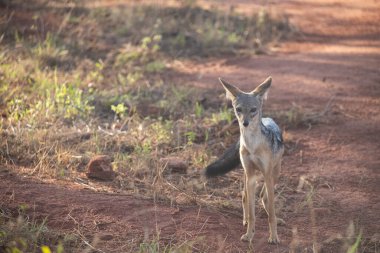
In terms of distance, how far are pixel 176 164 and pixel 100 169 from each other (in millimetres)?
903

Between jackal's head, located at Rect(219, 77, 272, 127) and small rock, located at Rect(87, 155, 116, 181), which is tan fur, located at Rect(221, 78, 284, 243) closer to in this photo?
jackal's head, located at Rect(219, 77, 272, 127)

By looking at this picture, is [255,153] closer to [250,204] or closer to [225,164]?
[250,204]

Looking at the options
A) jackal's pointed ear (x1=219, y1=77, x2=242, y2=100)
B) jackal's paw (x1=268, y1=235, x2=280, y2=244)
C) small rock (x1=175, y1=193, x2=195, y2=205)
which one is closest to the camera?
jackal's paw (x1=268, y1=235, x2=280, y2=244)

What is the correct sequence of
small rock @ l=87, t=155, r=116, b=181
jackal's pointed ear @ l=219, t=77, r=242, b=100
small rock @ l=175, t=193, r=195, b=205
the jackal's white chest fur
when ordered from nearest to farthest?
the jackal's white chest fur, jackal's pointed ear @ l=219, t=77, r=242, b=100, small rock @ l=175, t=193, r=195, b=205, small rock @ l=87, t=155, r=116, b=181

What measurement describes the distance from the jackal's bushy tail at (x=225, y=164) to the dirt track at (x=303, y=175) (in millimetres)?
400

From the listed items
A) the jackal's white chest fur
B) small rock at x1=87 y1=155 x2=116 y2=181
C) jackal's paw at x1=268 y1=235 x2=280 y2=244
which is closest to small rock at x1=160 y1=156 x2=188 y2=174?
small rock at x1=87 y1=155 x2=116 y2=181

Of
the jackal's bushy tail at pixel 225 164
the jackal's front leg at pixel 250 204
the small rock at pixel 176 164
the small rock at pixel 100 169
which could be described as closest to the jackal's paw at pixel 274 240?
the jackal's front leg at pixel 250 204

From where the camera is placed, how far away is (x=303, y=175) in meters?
6.67

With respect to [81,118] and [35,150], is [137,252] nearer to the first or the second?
[35,150]

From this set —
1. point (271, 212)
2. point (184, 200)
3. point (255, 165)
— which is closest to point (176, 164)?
point (184, 200)

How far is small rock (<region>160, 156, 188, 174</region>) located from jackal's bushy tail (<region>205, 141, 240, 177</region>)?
868 millimetres

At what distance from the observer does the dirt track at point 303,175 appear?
505 centimetres

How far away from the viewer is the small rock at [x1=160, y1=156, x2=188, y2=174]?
6.59 meters

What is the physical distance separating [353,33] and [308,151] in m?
6.69
